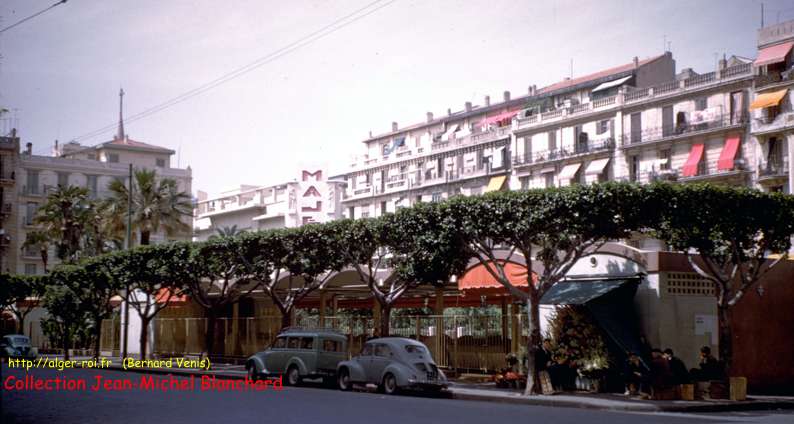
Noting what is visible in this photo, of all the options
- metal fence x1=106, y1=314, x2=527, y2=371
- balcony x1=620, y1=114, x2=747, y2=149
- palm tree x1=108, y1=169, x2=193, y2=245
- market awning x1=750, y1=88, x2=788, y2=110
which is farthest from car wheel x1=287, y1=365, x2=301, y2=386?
balcony x1=620, y1=114, x2=747, y2=149

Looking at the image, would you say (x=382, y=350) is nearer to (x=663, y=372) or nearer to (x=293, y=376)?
(x=293, y=376)

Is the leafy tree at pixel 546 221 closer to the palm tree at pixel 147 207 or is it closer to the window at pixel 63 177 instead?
the palm tree at pixel 147 207

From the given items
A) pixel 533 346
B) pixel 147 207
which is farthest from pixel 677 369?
pixel 147 207

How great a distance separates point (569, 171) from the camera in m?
67.2

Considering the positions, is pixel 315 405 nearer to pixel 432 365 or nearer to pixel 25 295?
pixel 432 365

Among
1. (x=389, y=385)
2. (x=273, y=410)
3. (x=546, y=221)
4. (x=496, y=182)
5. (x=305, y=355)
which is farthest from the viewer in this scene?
(x=496, y=182)

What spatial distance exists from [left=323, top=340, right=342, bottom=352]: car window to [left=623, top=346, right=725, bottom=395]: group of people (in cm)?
922

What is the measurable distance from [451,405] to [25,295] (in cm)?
4695

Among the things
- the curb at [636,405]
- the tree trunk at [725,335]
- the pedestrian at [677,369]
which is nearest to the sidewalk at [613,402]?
the curb at [636,405]

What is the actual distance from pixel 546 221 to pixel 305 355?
9321 mm

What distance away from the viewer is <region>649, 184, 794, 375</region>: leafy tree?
2309 centimetres

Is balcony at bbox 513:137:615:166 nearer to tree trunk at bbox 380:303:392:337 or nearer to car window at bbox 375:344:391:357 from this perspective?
tree trunk at bbox 380:303:392:337

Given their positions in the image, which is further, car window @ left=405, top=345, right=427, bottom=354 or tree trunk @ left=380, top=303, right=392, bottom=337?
tree trunk @ left=380, top=303, right=392, bottom=337

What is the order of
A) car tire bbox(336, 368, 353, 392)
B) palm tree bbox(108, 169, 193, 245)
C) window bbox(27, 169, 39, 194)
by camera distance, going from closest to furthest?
car tire bbox(336, 368, 353, 392) → palm tree bbox(108, 169, 193, 245) → window bbox(27, 169, 39, 194)
